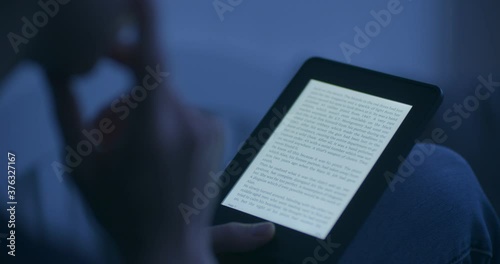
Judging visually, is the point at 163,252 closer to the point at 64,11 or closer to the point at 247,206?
the point at 247,206

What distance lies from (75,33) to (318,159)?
19 cm

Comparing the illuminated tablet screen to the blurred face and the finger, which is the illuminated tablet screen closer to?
the finger

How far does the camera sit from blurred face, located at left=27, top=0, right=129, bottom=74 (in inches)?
20.4

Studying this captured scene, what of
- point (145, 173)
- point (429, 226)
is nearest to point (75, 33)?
point (145, 173)

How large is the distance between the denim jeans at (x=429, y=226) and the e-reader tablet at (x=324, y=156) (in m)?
0.07

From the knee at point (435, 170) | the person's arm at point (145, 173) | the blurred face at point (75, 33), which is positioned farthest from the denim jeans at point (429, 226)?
the blurred face at point (75, 33)

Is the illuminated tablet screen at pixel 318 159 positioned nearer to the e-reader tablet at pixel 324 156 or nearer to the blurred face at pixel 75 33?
the e-reader tablet at pixel 324 156

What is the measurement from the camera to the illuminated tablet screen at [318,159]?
1.71 feet

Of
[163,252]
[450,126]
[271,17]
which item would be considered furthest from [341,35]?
[163,252]

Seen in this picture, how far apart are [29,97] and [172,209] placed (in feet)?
0.43

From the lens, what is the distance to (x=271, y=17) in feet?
2.27

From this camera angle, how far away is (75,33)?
1.72 ft

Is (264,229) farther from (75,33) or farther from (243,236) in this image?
(75,33)

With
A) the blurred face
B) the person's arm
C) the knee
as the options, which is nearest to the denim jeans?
the knee
